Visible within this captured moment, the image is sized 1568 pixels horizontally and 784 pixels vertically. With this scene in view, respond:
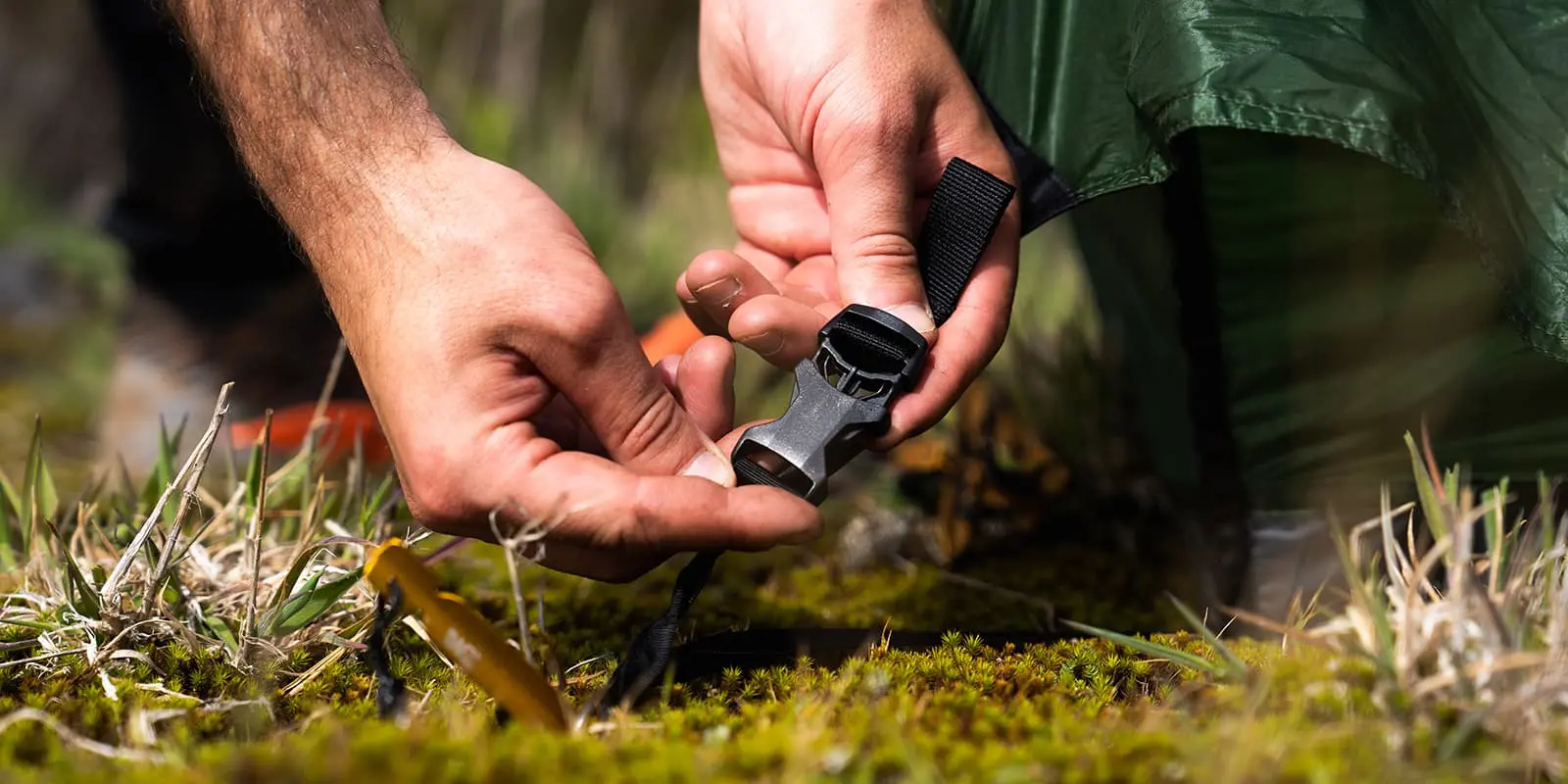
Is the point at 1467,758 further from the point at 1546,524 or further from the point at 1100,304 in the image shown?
the point at 1100,304

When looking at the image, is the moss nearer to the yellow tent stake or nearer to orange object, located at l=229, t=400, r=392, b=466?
the yellow tent stake

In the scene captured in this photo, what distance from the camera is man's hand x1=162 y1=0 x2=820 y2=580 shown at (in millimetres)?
1387

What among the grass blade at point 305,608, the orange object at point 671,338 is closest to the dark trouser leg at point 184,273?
the orange object at point 671,338

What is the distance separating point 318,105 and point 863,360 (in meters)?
0.90

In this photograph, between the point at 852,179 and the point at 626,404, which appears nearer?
the point at 626,404

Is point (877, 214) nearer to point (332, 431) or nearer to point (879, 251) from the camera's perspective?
point (879, 251)

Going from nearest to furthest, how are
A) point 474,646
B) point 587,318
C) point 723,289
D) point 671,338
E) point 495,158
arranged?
point 474,646, point 587,318, point 723,289, point 671,338, point 495,158

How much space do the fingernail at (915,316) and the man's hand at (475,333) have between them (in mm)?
270

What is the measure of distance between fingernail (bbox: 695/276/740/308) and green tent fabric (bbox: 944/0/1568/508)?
1.83ft

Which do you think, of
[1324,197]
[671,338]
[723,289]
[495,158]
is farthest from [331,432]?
[495,158]

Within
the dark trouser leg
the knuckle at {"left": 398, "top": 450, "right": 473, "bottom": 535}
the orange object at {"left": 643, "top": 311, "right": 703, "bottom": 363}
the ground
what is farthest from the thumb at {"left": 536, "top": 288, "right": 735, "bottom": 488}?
the dark trouser leg

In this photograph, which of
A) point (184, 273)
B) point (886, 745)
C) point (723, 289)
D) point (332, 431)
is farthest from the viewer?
point (184, 273)

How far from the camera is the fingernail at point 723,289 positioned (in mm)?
1763

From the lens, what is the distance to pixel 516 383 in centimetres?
145
